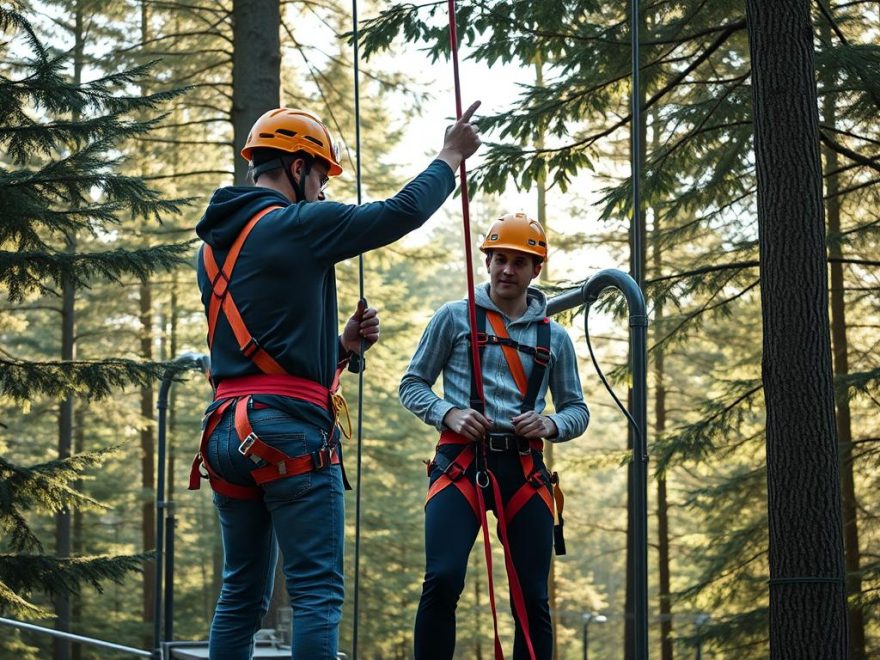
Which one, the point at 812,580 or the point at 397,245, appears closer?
the point at 812,580

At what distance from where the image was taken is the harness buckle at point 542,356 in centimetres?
473

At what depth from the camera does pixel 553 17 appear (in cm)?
905

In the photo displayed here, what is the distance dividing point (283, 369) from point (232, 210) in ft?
1.85

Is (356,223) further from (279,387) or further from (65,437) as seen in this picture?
(65,437)

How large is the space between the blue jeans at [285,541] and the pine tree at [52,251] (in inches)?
203

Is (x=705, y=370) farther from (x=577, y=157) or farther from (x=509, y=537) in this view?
(x=509, y=537)

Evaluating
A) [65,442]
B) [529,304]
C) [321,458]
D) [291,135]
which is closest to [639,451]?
[529,304]

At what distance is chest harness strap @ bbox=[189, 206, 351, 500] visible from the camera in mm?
3598

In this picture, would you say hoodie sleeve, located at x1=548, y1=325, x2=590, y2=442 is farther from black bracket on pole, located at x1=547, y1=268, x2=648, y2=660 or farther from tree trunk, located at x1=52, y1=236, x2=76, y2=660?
tree trunk, located at x1=52, y1=236, x2=76, y2=660

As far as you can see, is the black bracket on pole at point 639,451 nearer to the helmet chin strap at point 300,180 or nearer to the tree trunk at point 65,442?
the helmet chin strap at point 300,180

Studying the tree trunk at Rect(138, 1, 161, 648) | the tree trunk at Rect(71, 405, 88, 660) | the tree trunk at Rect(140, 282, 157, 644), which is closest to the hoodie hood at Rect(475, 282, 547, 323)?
the tree trunk at Rect(138, 1, 161, 648)

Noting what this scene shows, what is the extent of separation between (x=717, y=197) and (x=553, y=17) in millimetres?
2678

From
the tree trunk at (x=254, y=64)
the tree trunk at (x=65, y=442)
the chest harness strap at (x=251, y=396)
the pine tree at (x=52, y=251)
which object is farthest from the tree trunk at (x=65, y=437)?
the chest harness strap at (x=251, y=396)

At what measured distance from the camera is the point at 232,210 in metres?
3.82
